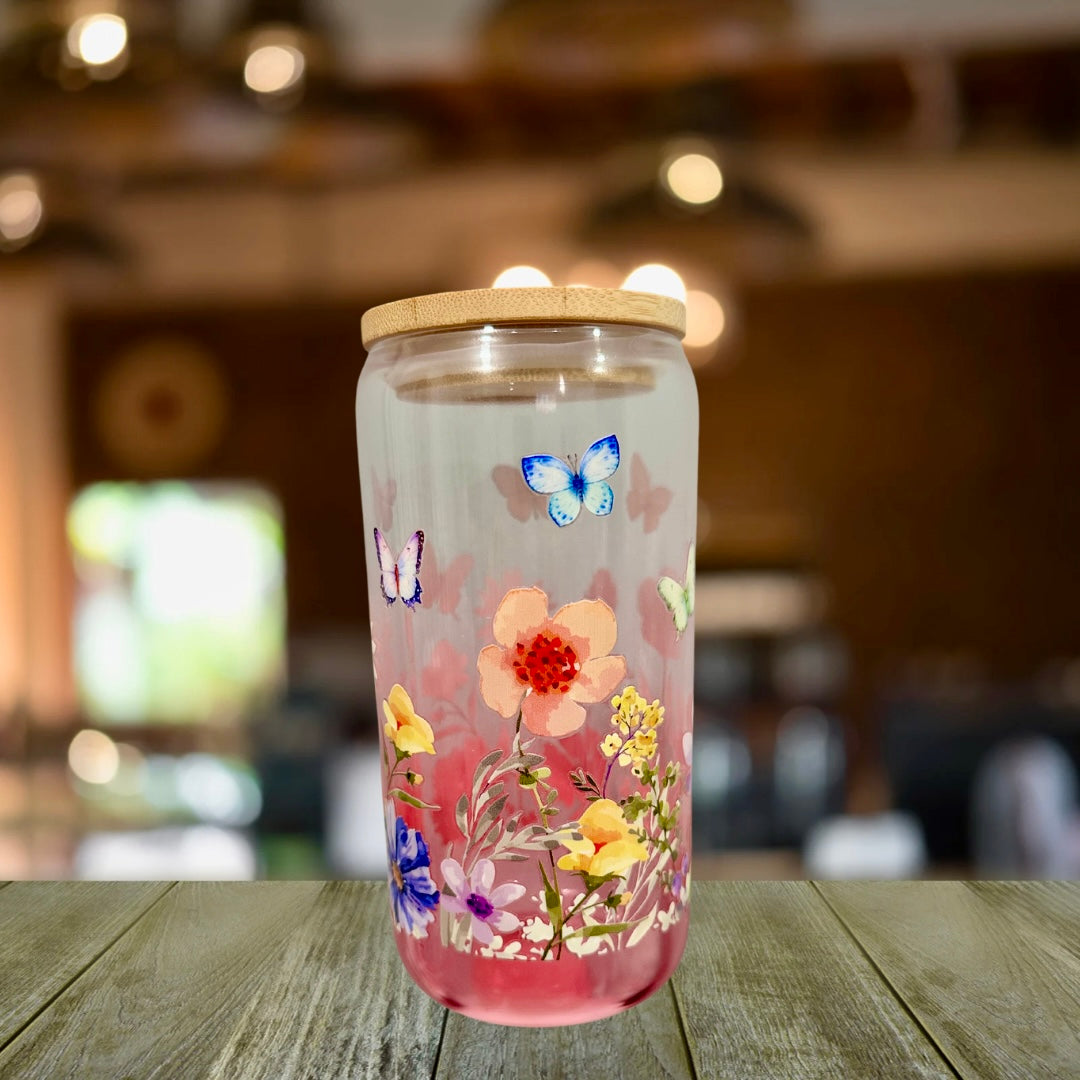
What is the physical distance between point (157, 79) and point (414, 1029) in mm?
1676

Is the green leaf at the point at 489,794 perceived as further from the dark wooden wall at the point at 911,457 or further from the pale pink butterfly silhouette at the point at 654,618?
the dark wooden wall at the point at 911,457

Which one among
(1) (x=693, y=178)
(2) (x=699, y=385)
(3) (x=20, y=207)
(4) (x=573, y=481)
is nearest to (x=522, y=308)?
(4) (x=573, y=481)

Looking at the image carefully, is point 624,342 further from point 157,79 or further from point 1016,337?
point 1016,337

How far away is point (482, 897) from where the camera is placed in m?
0.47

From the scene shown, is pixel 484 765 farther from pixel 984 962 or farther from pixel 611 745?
pixel 984 962

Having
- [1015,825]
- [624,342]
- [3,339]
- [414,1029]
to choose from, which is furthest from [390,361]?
[3,339]

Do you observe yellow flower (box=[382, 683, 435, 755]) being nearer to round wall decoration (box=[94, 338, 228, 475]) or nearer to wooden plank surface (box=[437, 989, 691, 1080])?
wooden plank surface (box=[437, 989, 691, 1080])

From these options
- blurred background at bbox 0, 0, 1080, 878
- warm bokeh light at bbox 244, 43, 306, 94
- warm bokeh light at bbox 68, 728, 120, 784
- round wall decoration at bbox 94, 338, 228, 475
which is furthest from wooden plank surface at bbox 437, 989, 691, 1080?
round wall decoration at bbox 94, 338, 228, 475

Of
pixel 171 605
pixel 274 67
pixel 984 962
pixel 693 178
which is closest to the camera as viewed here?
pixel 984 962

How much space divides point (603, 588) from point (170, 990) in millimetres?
268

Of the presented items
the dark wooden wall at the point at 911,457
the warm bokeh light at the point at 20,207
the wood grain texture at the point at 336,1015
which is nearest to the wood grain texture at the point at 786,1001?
the wood grain texture at the point at 336,1015

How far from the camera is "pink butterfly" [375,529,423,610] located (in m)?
0.46

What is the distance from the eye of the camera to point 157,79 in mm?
1805

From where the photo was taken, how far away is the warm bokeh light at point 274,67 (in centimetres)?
194
